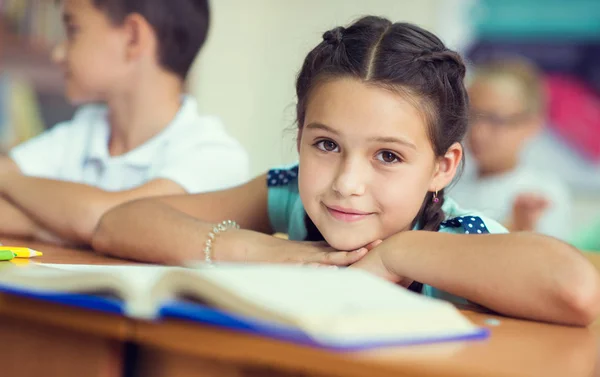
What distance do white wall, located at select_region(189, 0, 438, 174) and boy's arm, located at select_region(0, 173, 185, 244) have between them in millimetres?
3036

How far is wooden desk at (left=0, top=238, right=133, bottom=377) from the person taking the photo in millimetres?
519

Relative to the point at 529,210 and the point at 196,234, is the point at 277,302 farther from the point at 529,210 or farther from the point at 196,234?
the point at 529,210

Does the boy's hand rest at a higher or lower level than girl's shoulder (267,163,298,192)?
higher

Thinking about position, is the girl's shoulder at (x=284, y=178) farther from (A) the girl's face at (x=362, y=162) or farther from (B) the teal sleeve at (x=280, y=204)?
(A) the girl's face at (x=362, y=162)

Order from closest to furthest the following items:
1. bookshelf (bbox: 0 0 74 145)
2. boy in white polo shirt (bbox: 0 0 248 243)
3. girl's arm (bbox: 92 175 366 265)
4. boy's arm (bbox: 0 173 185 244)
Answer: girl's arm (bbox: 92 175 366 265), boy's arm (bbox: 0 173 185 244), boy in white polo shirt (bbox: 0 0 248 243), bookshelf (bbox: 0 0 74 145)

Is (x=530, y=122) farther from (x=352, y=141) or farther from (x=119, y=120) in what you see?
(x=352, y=141)

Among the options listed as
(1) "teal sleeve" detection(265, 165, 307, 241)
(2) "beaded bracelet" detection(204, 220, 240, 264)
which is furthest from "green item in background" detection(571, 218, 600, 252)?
(2) "beaded bracelet" detection(204, 220, 240, 264)

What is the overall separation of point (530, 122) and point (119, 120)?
1858 mm

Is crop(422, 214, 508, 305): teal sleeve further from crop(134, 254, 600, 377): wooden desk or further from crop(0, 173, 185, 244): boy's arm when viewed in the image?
crop(0, 173, 185, 244): boy's arm

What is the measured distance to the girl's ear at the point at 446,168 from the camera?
1.00m

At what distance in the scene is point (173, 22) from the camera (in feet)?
5.23

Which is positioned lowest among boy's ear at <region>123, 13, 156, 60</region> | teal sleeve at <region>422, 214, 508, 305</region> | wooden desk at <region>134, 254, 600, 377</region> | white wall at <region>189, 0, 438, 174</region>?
wooden desk at <region>134, 254, 600, 377</region>

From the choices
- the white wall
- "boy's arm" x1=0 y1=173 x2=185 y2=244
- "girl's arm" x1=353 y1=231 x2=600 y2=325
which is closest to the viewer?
"girl's arm" x1=353 y1=231 x2=600 y2=325

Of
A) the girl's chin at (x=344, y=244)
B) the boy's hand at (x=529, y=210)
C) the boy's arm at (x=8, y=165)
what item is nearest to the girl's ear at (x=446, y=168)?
the girl's chin at (x=344, y=244)
